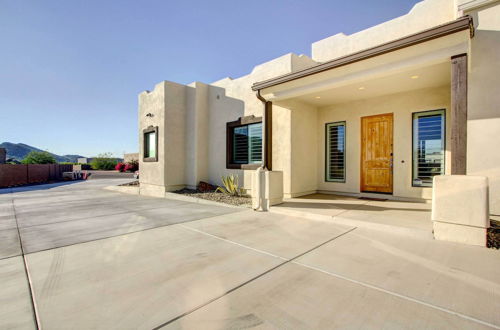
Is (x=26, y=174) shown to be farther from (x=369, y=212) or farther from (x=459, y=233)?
(x=459, y=233)

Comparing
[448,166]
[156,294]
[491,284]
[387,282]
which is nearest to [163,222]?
[156,294]

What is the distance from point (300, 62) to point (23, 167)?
21988mm

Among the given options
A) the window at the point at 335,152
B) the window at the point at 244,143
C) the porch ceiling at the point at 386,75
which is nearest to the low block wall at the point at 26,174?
the window at the point at 244,143

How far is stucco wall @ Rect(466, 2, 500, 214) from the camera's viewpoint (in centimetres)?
466

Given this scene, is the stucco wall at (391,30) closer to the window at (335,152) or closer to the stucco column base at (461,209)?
the window at (335,152)

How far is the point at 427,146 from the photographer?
6.36m

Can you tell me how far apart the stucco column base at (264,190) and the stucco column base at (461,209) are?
3536 mm

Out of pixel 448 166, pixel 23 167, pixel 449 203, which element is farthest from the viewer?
pixel 23 167

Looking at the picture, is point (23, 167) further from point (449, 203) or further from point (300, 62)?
point (449, 203)

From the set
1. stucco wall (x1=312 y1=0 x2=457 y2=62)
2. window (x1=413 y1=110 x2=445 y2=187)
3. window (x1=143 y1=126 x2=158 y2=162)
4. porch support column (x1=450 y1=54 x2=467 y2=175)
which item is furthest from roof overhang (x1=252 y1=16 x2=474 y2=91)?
window (x1=143 y1=126 x2=158 y2=162)

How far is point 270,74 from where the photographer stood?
8.04 m

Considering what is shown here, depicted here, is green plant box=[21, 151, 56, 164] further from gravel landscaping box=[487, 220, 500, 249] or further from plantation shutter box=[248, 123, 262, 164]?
gravel landscaping box=[487, 220, 500, 249]

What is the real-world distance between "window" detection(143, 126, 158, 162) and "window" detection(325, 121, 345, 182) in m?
7.60

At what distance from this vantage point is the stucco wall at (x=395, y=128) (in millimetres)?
6281
